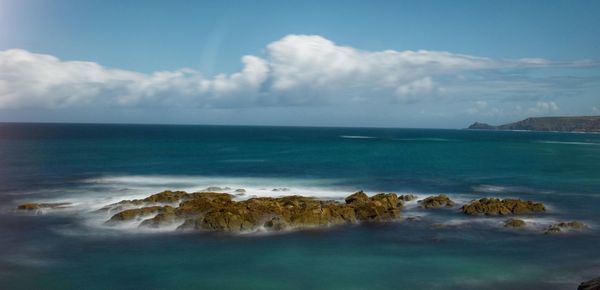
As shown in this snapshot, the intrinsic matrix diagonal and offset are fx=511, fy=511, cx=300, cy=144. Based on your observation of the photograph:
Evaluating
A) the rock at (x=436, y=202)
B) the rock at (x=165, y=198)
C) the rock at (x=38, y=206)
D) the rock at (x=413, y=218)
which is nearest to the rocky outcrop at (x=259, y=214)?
the rock at (x=413, y=218)

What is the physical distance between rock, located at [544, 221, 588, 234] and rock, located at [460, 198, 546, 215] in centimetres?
469

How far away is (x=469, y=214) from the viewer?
1474 inches

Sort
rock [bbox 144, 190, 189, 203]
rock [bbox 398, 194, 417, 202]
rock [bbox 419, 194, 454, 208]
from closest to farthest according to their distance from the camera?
rock [bbox 144, 190, 189, 203] → rock [bbox 419, 194, 454, 208] → rock [bbox 398, 194, 417, 202]

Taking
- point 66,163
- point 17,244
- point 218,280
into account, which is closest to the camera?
point 218,280

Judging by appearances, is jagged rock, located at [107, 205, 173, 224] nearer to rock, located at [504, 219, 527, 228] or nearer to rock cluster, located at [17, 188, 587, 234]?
rock cluster, located at [17, 188, 587, 234]

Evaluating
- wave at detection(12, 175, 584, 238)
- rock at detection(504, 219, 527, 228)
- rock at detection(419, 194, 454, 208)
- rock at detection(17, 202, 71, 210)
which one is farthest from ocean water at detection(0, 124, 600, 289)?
rock at detection(419, 194, 454, 208)

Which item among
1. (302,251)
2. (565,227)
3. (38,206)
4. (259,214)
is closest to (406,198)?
(565,227)

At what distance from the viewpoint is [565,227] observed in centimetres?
3253

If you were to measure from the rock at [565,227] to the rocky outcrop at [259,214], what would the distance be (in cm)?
970

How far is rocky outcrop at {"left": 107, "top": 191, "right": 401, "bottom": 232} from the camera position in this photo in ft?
105

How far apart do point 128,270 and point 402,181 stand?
3895cm

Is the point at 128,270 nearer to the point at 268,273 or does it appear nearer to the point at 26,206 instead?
the point at 268,273

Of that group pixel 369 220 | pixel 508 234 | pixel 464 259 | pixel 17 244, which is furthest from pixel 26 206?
pixel 508 234

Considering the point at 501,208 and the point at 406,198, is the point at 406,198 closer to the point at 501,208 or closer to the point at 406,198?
the point at 406,198
